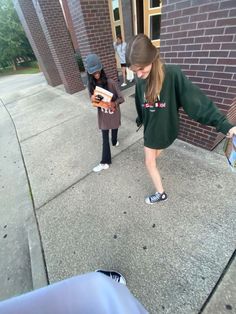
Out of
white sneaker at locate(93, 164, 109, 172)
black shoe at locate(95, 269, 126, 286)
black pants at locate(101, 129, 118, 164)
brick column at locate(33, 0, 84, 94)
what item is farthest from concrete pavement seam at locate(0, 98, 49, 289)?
brick column at locate(33, 0, 84, 94)

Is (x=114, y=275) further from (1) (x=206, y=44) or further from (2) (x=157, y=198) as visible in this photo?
(1) (x=206, y=44)

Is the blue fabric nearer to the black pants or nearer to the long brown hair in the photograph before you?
the long brown hair

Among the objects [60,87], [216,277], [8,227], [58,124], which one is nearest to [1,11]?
[60,87]

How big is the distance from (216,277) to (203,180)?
1103mm

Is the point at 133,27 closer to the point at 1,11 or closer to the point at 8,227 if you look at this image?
the point at 8,227

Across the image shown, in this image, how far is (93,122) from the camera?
4359 millimetres

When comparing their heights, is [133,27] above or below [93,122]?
above

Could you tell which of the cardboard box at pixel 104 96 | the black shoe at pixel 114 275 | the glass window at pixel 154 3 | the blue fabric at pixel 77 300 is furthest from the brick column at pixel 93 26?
the blue fabric at pixel 77 300

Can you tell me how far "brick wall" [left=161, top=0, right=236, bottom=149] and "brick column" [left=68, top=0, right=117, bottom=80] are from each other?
2.47m

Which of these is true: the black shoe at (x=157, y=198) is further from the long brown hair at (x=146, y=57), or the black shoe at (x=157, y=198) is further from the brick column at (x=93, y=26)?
the brick column at (x=93, y=26)

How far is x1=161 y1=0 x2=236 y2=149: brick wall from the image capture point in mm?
1936

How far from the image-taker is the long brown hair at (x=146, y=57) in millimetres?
1253

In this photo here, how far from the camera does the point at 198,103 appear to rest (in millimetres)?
1487

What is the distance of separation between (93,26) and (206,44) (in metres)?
3.16
